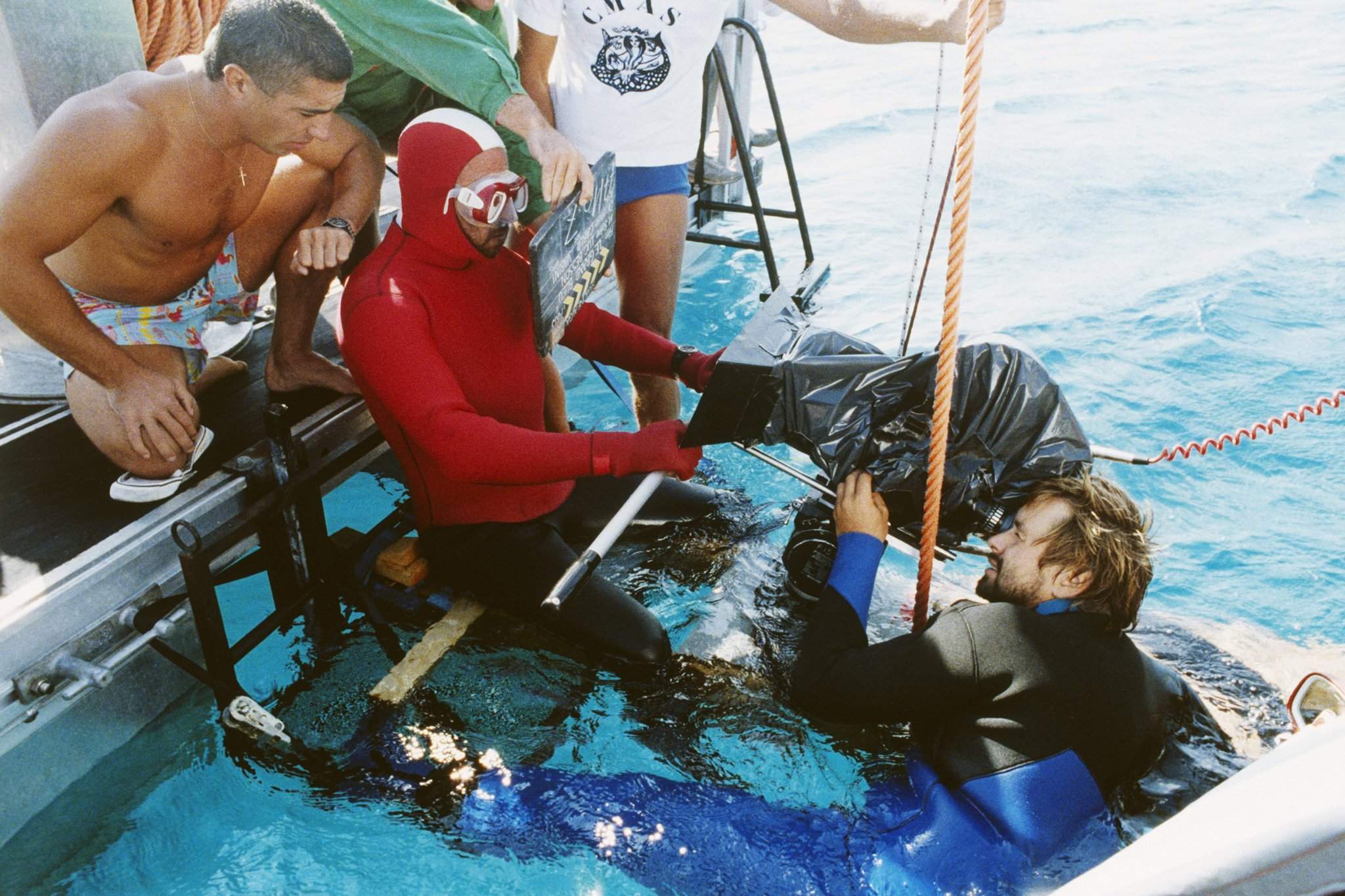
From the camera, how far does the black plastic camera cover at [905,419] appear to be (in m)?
2.11

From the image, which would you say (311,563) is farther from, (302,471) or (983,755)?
(983,755)

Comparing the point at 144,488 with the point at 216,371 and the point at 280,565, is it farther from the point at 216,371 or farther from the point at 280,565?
the point at 216,371

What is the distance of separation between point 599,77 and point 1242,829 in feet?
9.31

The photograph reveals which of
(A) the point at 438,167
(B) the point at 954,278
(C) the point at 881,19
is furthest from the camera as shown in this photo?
(C) the point at 881,19

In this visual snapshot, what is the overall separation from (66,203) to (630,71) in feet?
5.68

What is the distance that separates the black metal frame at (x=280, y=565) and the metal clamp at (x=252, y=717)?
54 millimetres

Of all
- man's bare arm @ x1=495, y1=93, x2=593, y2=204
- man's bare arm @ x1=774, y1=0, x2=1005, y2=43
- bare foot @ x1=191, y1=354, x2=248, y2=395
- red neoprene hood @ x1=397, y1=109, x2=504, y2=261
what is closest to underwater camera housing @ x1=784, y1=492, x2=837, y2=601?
man's bare arm @ x1=495, y1=93, x2=593, y2=204

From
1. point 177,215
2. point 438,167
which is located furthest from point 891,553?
point 177,215

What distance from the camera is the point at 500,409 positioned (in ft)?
8.76

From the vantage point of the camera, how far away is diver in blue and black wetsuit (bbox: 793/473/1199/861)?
6.31 ft

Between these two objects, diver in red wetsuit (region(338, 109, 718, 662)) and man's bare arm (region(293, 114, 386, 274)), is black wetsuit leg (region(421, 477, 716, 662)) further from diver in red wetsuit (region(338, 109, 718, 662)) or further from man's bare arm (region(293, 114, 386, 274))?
man's bare arm (region(293, 114, 386, 274))

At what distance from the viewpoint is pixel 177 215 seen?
254cm

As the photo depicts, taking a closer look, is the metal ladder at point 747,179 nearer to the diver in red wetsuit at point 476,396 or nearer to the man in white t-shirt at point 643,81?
the man in white t-shirt at point 643,81

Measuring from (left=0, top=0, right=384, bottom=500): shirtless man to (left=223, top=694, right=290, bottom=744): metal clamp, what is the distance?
64 cm
